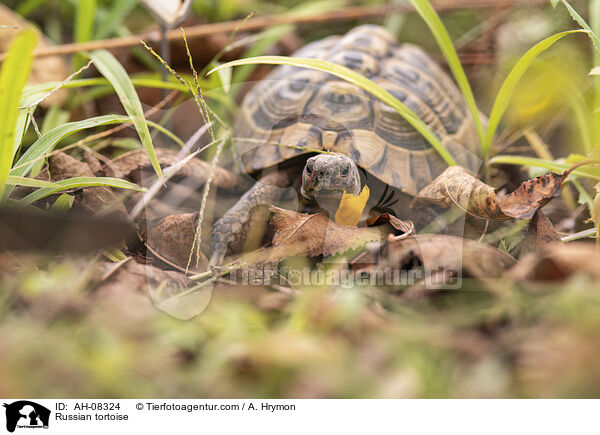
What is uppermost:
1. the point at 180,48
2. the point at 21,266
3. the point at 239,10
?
the point at 239,10

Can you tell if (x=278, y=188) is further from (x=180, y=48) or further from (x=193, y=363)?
(x=180, y=48)

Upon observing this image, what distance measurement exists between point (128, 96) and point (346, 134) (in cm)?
76

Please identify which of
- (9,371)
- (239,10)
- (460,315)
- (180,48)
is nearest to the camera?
(9,371)

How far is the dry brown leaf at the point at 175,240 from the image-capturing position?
3.95ft

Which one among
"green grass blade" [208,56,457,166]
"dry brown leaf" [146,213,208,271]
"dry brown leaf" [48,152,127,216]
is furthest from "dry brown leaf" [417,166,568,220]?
"dry brown leaf" [48,152,127,216]

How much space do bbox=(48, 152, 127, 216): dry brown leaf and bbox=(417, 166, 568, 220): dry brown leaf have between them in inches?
37.8

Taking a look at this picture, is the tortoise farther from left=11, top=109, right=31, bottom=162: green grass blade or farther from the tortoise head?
left=11, top=109, right=31, bottom=162: green grass blade

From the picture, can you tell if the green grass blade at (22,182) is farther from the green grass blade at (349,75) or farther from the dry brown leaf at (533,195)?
the dry brown leaf at (533,195)

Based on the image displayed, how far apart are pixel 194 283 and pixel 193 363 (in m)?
0.43

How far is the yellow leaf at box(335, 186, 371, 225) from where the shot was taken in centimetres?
134

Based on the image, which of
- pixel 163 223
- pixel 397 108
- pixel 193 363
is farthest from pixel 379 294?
pixel 397 108

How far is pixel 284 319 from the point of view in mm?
813
